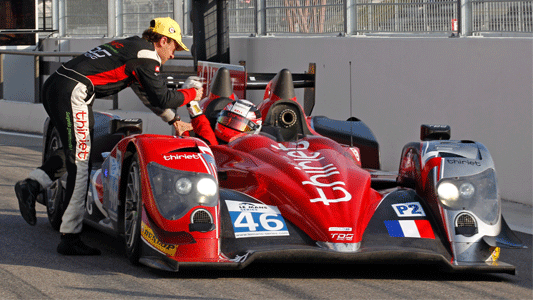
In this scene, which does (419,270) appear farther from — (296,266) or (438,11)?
(438,11)

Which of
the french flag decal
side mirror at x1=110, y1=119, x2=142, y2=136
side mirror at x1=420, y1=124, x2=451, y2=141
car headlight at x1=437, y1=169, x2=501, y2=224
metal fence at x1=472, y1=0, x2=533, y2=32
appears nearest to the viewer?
the french flag decal

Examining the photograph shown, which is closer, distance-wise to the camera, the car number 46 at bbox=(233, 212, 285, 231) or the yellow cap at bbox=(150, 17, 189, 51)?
the car number 46 at bbox=(233, 212, 285, 231)

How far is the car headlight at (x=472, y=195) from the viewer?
5535 millimetres

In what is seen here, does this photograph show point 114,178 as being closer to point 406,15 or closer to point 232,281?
point 232,281

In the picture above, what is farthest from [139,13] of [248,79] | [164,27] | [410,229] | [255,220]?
[410,229]

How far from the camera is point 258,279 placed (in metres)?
5.13

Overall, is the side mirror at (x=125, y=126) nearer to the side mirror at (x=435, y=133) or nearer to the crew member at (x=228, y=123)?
the crew member at (x=228, y=123)

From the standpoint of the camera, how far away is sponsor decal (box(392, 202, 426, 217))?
5.57m

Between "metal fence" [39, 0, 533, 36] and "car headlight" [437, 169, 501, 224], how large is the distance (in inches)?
159

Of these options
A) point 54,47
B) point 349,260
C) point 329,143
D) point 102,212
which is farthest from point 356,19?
point 54,47

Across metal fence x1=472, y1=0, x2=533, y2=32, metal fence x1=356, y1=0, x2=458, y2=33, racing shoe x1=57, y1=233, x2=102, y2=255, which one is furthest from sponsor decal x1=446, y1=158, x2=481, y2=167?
metal fence x1=356, y1=0, x2=458, y2=33

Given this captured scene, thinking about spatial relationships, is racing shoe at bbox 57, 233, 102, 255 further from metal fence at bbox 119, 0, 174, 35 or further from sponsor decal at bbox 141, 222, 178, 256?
metal fence at bbox 119, 0, 174, 35

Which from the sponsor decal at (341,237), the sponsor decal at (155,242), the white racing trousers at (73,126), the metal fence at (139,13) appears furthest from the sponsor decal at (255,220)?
the metal fence at (139,13)

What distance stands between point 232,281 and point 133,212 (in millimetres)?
946
